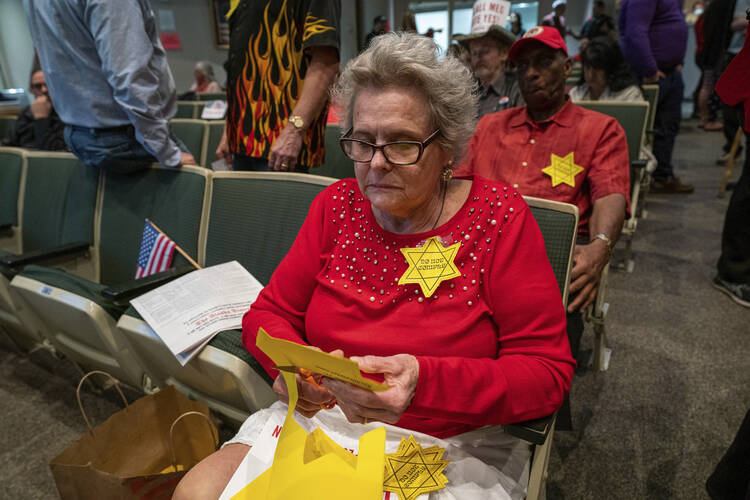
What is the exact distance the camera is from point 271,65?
1.75m

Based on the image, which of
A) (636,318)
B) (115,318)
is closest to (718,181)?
(636,318)

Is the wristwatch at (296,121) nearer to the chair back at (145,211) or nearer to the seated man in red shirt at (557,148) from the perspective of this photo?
the chair back at (145,211)

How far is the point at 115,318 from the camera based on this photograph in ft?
5.11

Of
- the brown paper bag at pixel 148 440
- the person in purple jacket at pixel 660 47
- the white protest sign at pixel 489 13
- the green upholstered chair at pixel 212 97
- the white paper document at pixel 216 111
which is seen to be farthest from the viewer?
the green upholstered chair at pixel 212 97

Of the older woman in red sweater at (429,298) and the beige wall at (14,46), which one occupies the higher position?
the beige wall at (14,46)

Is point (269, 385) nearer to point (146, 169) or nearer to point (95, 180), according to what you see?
point (146, 169)

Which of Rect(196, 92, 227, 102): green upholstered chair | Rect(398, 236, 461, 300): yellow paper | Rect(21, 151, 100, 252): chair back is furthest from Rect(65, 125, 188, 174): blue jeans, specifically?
Rect(196, 92, 227, 102): green upholstered chair

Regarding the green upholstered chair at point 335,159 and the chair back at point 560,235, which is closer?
the chair back at point 560,235

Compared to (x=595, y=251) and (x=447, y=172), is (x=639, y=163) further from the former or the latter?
(x=447, y=172)

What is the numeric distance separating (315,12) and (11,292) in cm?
179

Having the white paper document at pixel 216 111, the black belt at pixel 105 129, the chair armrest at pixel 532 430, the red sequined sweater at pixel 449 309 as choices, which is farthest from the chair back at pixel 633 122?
the white paper document at pixel 216 111

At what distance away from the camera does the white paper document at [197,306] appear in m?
1.26

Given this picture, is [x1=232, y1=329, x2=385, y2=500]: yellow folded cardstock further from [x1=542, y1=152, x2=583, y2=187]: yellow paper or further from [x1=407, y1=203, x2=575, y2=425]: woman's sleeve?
[x1=542, y1=152, x2=583, y2=187]: yellow paper

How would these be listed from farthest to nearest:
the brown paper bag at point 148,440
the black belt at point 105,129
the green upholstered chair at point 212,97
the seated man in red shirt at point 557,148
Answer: the green upholstered chair at point 212,97 → the black belt at point 105,129 → the seated man in red shirt at point 557,148 → the brown paper bag at point 148,440
